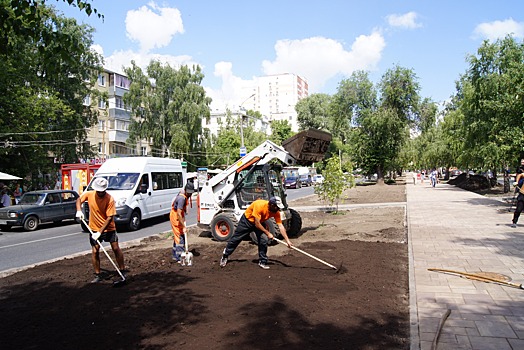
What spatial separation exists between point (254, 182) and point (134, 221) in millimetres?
5920

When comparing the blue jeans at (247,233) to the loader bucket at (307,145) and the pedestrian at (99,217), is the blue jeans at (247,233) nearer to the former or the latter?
the pedestrian at (99,217)

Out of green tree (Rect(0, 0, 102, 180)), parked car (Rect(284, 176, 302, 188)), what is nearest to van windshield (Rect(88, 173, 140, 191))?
green tree (Rect(0, 0, 102, 180))

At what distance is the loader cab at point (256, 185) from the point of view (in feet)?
36.9

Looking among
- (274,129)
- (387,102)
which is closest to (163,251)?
(387,102)

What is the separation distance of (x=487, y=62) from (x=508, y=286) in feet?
63.6

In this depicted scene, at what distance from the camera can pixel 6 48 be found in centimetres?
512

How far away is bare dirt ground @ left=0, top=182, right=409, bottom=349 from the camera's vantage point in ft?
14.9

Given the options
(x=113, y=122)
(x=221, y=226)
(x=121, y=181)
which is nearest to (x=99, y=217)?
(x=221, y=226)

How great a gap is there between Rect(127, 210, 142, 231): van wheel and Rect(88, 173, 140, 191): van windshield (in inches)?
37.4

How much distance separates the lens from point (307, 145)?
1123 cm

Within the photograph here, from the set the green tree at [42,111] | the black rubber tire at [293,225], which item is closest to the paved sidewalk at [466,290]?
the black rubber tire at [293,225]

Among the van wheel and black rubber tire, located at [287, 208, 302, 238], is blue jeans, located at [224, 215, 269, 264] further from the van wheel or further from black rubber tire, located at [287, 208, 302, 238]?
the van wheel

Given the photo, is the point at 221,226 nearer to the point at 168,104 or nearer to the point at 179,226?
the point at 179,226

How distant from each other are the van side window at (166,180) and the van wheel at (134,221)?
61.8 inches
